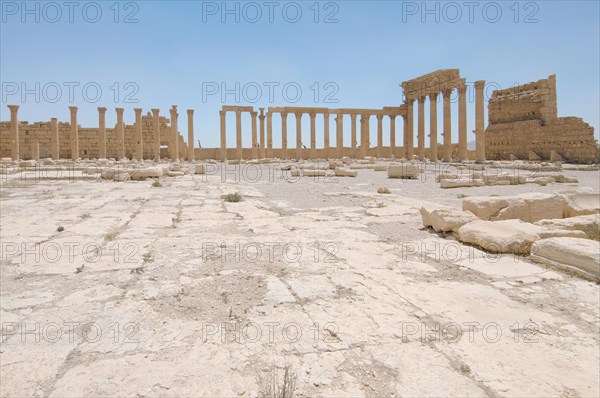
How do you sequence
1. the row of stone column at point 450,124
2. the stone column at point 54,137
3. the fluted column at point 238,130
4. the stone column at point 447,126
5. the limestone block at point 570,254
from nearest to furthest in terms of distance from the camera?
the limestone block at point 570,254, the row of stone column at point 450,124, the stone column at point 447,126, the stone column at point 54,137, the fluted column at point 238,130

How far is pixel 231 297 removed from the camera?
11.3 feet

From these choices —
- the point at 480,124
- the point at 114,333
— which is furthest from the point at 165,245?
the point at 480,124

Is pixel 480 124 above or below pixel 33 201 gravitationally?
above

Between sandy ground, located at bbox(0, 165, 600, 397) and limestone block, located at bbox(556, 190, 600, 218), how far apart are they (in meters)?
3.03

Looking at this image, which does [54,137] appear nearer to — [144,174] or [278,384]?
[144,174]

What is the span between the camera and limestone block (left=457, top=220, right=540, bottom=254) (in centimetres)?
485

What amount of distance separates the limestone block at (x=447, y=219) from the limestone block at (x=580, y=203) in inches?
88.0

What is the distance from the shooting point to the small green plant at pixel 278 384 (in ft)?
6.75

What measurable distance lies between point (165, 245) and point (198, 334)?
8.51 feet

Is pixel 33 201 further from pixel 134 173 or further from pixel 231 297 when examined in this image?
pixel 231 297

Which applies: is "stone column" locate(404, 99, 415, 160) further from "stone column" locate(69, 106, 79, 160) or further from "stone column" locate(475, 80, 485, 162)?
"stone column" locate(69, 106, 79, 160)

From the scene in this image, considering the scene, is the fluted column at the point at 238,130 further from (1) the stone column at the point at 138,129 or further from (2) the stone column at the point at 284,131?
(1) the stone column at the point at 138,129

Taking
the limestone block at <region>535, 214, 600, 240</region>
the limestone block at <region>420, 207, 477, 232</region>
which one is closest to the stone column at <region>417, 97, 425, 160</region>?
the limestone block at <region>535, 214, 600, 240</region>

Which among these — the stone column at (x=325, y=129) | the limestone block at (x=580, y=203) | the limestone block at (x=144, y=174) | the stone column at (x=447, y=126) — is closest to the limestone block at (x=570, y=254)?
the limestone block at (x=580, y=203)
